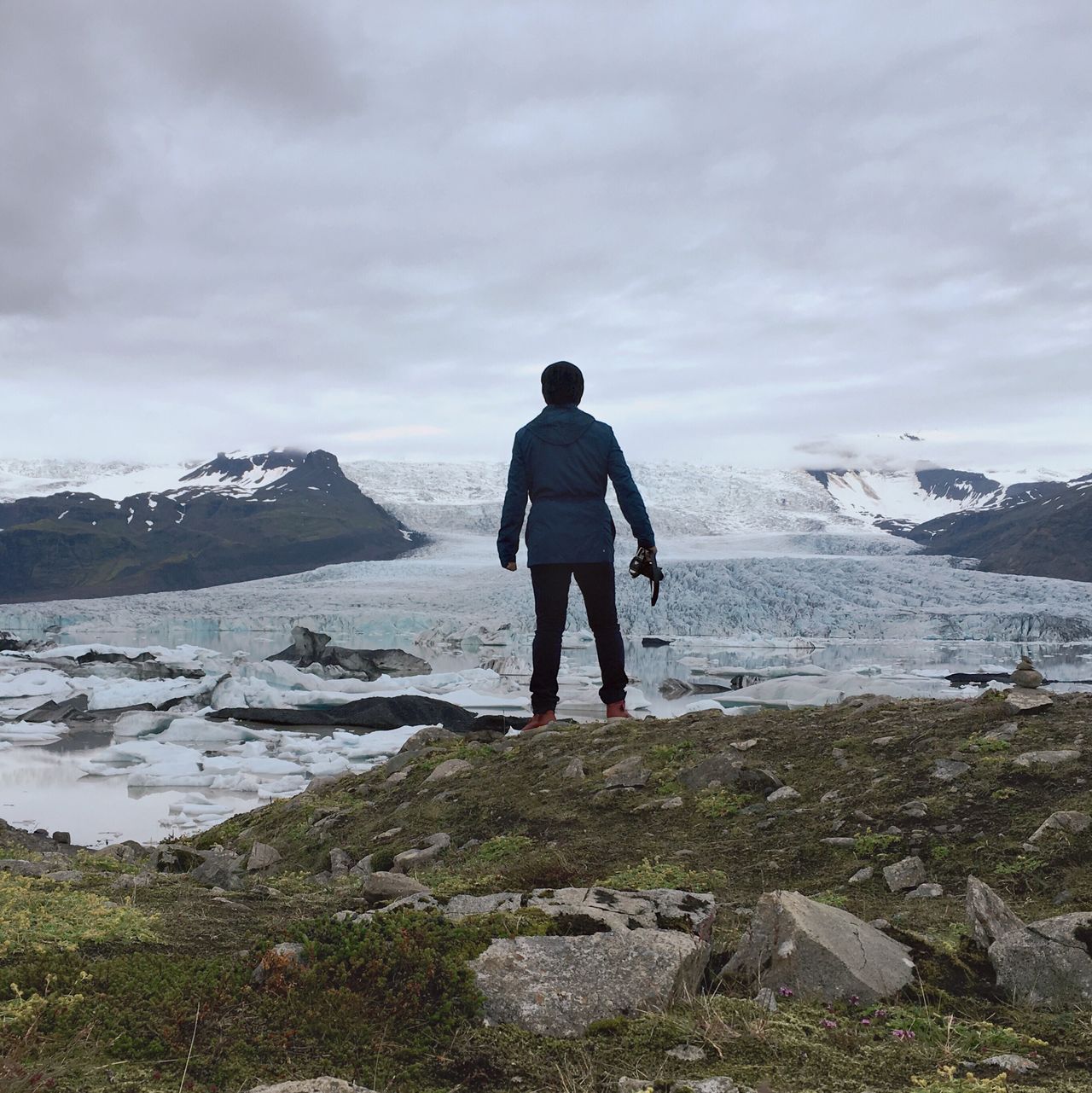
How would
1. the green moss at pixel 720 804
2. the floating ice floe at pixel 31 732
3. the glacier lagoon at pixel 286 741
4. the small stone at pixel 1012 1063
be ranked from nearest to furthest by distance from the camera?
1. the small stone at pixel 1012 1063
2. the green moss at pixel 720 804
3. the glacier lagoon at pixel 286 741
4. the floating ice floe at pixel 31 732

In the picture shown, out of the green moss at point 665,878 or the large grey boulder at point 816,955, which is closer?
the large grey boulder at point 816,955

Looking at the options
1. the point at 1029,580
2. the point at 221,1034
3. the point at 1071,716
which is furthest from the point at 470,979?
the point at 1029,580

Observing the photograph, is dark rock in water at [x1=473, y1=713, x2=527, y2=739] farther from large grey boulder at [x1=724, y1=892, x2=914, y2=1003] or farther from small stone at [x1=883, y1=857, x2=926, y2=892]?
large grey boulder at [x1=724, y1=892, x2=914, y2=1003]

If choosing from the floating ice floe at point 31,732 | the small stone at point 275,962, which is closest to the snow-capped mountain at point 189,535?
the floating ice floe at point 31,732

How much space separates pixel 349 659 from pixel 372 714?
843 centimetres

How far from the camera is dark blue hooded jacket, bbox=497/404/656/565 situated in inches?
247

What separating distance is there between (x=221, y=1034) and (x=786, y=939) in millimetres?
1222

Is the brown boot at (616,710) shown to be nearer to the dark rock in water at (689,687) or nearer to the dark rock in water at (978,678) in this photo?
the dark rock in water at (689,687)

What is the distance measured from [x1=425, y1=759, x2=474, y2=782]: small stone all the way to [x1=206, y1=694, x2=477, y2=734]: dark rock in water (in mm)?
7233

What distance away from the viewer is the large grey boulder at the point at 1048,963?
6.65ft

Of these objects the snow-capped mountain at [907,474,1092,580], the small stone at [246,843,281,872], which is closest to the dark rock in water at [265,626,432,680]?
the small stone at [246,843,281,872]

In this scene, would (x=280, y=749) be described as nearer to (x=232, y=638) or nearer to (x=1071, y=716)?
(x=1071, y=716)

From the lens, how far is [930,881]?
10.1 feet

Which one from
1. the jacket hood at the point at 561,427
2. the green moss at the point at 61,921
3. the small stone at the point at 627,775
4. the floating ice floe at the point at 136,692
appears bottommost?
the floating ice floe at the point at 136,692
